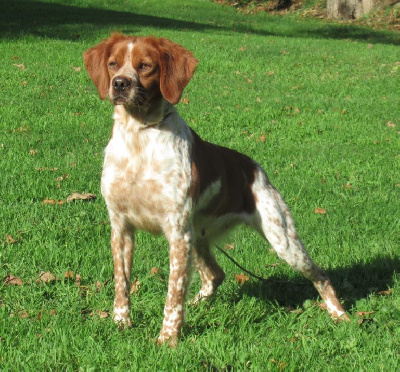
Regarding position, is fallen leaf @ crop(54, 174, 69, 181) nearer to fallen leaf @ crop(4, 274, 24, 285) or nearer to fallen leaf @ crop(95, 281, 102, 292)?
fallen leaf @ crop(4, 274, 24, 285)

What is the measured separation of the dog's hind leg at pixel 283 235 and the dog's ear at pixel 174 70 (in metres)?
1.07

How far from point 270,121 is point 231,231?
5808 millimetres

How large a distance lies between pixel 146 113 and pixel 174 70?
314 mm

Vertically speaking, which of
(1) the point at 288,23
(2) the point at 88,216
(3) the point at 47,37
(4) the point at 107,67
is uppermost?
(4) the point at 107,67

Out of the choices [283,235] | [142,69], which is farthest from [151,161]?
[283,235]

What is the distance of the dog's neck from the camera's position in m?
4.32

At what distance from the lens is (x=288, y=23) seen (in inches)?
1083

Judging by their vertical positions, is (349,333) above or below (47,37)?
above

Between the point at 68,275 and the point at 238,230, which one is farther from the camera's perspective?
the point at 238,230

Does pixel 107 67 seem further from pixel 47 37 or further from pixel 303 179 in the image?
pixel 47 37

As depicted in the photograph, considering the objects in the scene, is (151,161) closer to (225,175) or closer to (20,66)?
(225,175)

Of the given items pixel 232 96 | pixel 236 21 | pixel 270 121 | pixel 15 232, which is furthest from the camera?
pixel 236 21

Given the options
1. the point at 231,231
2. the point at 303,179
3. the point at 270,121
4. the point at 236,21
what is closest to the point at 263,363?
the point at 231,231

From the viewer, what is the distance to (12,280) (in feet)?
16.4
